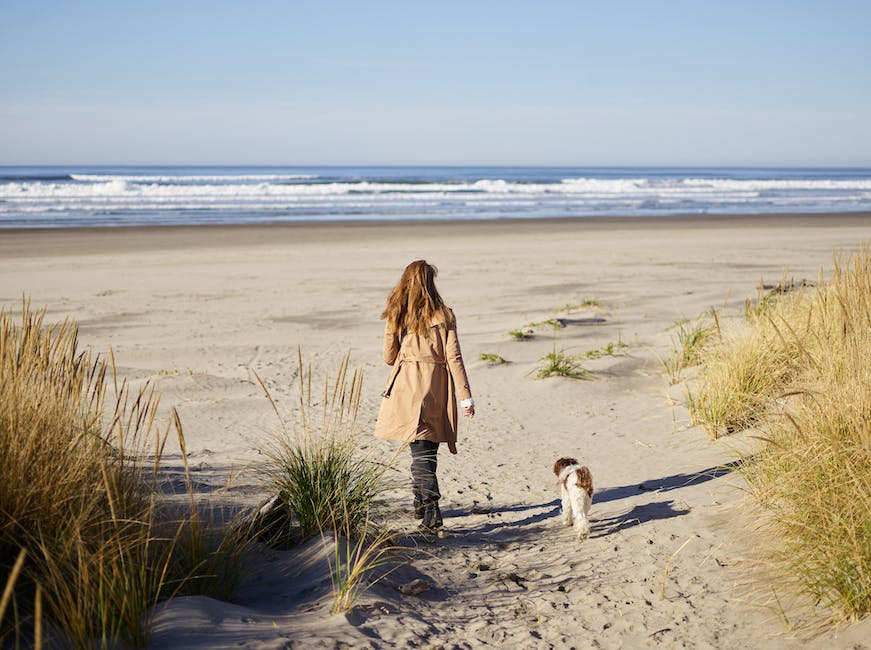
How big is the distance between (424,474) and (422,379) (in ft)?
2.05

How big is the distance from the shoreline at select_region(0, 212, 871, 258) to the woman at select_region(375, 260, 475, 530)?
17.7m

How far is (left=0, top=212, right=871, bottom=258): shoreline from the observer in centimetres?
2261

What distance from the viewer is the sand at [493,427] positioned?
12.5 feet

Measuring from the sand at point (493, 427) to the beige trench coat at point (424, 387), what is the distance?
23.4 inches

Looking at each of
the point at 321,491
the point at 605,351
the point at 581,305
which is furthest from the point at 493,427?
the point at 581,305

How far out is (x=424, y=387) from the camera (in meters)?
5.24

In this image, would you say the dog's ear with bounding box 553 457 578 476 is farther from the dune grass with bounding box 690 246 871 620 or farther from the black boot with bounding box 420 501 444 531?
the dune grass with bounding box 690 246 871 620

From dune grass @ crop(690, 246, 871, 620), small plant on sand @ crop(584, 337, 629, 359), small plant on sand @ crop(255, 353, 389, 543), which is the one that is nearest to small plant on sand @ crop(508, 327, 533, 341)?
small plant on sand @ crop(584, 337, 629, 359)

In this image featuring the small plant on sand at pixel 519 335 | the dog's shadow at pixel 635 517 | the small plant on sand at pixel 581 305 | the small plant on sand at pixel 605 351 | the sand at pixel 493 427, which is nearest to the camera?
the sand at pixel 493 427

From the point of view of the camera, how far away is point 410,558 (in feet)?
14.9

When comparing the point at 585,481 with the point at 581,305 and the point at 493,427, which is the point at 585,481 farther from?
the point at 581,305

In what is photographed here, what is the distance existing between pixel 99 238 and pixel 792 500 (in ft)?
77.2

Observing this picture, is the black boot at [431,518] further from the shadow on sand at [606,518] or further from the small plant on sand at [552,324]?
the small plant on sand at [552,324]

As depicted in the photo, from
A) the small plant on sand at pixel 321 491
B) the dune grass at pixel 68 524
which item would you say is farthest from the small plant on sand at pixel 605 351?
the dune grass at pixel 68 524
